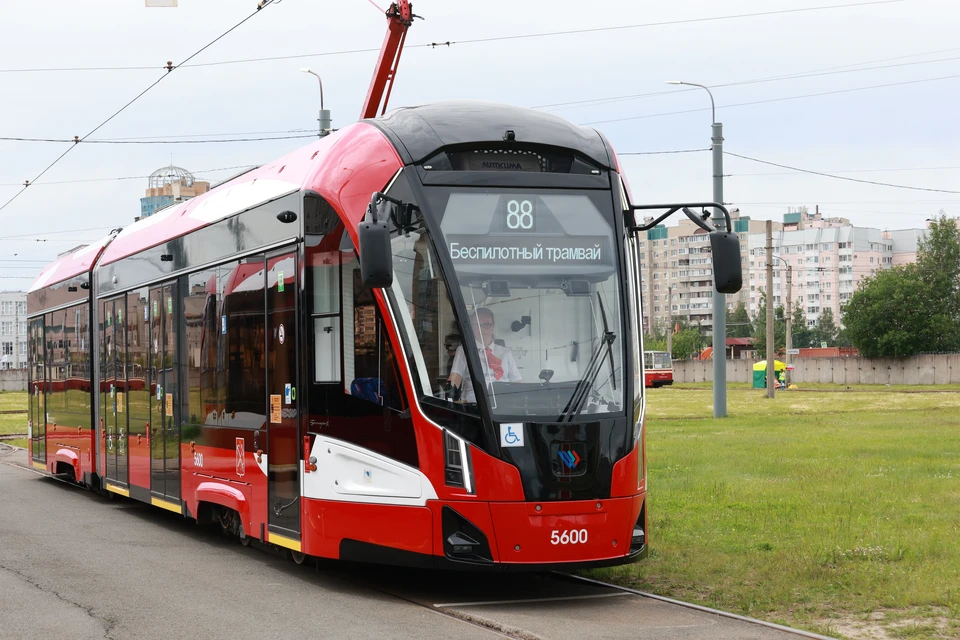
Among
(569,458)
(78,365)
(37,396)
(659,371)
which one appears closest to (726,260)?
(569,458)

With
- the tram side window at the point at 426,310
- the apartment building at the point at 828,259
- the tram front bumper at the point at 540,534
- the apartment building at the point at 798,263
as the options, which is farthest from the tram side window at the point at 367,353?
the apartment building at the point at 828,259

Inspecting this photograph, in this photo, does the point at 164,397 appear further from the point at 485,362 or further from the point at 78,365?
the point at 485,362

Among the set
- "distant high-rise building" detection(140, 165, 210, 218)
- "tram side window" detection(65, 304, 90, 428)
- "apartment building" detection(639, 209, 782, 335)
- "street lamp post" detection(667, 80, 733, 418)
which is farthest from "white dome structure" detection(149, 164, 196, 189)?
"apartment building" detection(639, 209, 782, 335)

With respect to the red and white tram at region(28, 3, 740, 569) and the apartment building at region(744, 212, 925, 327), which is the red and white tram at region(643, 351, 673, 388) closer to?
the red and white tram at region(28, 3, 740, 569)

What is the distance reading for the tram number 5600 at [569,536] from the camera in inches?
335

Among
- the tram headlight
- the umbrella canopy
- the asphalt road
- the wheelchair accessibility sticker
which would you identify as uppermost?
the wheelchair accessibility sticker

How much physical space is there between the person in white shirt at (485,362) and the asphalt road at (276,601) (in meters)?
1.57

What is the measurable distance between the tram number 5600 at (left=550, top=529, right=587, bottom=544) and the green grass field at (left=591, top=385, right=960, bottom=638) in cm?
111

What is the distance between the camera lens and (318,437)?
9578 mm

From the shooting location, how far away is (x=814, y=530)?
12.0 metres

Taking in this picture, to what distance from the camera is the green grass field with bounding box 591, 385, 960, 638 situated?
28.7 ft

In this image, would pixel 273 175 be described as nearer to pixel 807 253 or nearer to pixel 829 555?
pixel 829 555

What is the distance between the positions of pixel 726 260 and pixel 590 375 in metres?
1.36

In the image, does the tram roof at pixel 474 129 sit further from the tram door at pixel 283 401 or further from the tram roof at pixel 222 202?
the tram door at pixel 283 401
